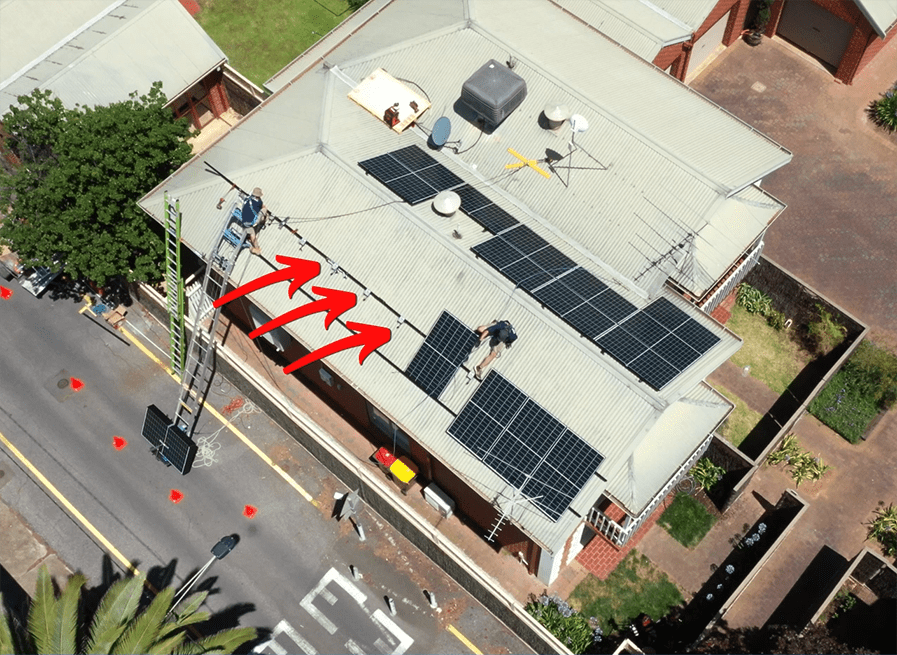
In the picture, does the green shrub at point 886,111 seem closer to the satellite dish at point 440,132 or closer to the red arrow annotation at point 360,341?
the satellite dish at point 440,132

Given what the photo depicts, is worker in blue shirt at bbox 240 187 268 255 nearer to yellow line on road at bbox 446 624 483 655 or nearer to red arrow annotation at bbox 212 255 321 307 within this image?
red arrow annotation at bbox 212 255 321 307

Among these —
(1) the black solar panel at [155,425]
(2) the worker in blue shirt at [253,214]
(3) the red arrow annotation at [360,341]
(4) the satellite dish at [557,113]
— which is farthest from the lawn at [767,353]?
(1) the black solar panel at [155,425]

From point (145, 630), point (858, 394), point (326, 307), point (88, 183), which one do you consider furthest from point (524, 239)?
point (145, 630)

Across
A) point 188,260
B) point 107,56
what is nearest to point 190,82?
point 107,56

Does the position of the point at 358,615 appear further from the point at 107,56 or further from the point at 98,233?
the point at 107,56

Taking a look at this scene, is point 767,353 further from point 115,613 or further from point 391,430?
point 115,613

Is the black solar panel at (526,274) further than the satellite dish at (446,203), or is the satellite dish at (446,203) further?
the satellite dish at (446,203)

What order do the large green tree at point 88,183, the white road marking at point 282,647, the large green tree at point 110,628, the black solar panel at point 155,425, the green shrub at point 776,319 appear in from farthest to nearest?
the green shrub at point 776,319, the black solar panel at point 155,425, the large green tree at point 88,183, the white road marking at point 282,647, the large green tree at point 110,628
